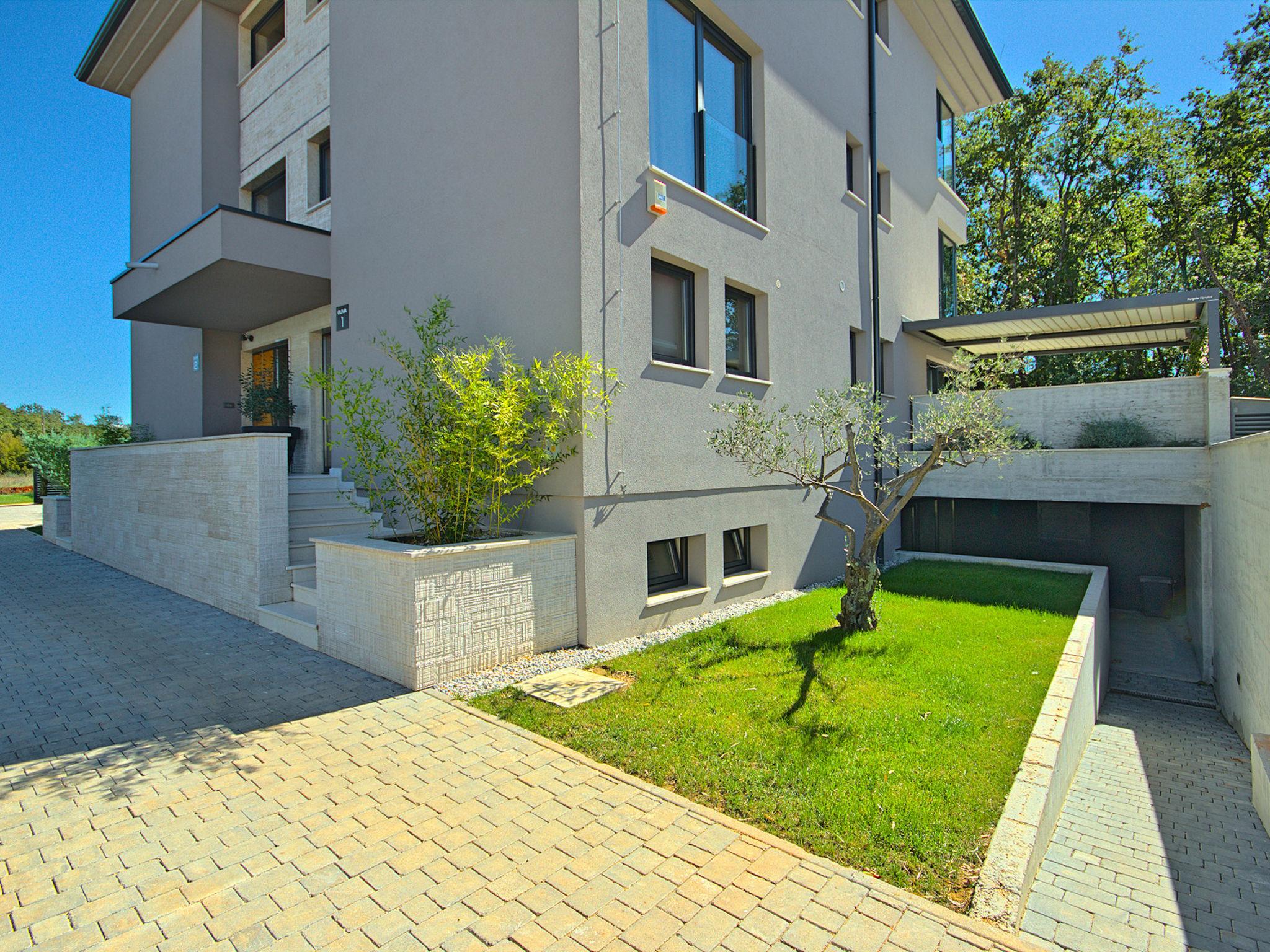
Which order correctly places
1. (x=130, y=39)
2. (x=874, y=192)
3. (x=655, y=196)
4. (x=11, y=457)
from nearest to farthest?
1. (x=655, y=196)
2. (x=874, y=192)
3. (x=130, y=39)
4. (x=11, y=457)

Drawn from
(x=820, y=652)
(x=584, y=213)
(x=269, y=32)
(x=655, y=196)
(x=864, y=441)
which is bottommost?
(x=820, y=652)

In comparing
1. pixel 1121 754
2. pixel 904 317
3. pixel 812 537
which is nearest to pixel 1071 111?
pixel 904 317

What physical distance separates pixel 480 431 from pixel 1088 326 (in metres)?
12.9

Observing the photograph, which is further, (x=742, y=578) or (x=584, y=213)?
(x=742, y=578)

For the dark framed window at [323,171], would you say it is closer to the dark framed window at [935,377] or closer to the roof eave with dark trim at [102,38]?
the roof eave with dark trim at [102,38]

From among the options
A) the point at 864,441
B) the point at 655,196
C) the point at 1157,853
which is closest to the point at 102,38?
the point at 655,196

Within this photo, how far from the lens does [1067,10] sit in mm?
20625

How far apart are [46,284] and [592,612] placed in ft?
207

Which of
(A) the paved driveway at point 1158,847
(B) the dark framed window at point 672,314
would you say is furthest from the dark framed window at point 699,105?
(A) the paved driveway at point 1158,847

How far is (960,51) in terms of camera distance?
52.5 ft

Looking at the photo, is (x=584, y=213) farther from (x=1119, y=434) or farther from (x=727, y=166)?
(x=1119, y=434)

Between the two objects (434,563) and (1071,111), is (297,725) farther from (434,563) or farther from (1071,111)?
(1071,111)

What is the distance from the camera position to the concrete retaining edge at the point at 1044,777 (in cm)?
296

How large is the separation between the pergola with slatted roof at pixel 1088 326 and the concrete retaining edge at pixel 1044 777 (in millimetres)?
4347
